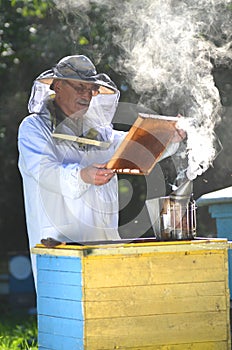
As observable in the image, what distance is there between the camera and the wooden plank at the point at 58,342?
284 cm

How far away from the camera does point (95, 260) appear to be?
2.80m

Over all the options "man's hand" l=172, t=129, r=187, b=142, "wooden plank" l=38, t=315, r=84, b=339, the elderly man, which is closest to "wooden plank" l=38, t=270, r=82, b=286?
"wooden plank" l=38, t=315, r=84, b=339

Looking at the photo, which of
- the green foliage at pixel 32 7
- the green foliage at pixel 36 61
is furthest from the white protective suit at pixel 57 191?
the green foliage at pixel 32 7

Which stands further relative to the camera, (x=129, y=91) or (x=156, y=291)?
(x=129, y=91)

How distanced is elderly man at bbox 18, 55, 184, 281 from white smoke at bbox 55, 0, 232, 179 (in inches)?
26.3

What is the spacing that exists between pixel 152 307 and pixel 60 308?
36cm

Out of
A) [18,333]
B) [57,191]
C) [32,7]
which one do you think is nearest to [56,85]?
[57,191]

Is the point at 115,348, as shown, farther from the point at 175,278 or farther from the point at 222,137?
the point at 222,137

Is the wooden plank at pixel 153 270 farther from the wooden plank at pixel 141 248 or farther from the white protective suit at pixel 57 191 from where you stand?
the white protective suit at pixel 57 191

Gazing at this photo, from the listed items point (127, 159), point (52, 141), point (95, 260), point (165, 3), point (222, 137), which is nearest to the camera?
point (95, 260)

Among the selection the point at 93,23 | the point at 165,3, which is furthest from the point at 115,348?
the point at 93,23

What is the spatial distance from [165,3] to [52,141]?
5.12 feet

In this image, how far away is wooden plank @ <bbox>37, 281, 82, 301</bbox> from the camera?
2.82 meters

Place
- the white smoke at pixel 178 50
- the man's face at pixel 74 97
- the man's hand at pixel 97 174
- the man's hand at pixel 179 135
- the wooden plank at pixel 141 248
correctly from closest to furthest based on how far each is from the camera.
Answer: the wooden plank at pixel 141 248 < the man's hand at pixel 97 174 < the man's hand at pixel 179 135 < the man's face at pixel 74 97 < the white smoke at pixel 178 50
